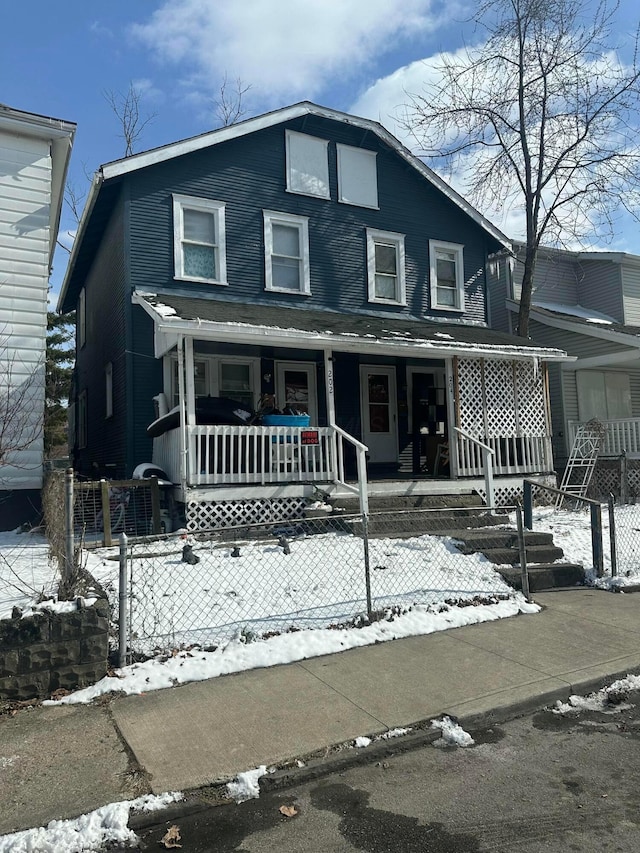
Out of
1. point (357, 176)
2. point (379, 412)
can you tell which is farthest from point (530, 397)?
point (357, 176)

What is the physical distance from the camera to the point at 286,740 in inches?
157

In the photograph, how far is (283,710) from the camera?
14.6ft

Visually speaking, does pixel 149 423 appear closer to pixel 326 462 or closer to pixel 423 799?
pixel 326 462

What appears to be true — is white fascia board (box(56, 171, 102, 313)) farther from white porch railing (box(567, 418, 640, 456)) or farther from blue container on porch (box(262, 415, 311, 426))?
white porch railing (box(567, 418, 640, 456))

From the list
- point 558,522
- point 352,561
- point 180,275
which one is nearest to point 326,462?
point 352,561

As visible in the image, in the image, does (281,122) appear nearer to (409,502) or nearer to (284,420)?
(284,420)

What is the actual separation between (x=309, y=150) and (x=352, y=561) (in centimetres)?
1054

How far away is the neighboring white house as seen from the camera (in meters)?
10.4

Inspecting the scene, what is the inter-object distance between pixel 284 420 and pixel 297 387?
3.30m

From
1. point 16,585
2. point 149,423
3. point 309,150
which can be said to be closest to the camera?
point 16,585

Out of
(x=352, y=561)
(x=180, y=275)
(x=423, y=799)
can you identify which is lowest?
(x=423, y=799)

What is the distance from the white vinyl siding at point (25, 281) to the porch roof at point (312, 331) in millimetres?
1796

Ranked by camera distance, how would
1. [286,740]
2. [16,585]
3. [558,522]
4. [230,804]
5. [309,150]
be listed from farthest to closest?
[309,150] < [558,522] < [16,585] < [286,740] < [230,804]

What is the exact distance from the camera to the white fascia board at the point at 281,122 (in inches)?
486
